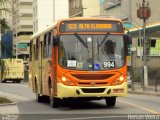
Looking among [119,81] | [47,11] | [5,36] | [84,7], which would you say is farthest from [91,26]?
[47,11]

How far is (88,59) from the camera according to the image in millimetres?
21516

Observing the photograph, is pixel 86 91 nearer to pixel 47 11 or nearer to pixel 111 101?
pixel 111 101

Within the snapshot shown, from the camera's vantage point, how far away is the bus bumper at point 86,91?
21.2 metres

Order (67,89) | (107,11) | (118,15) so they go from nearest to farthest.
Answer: (67,89)
(118,15)
(107,11)

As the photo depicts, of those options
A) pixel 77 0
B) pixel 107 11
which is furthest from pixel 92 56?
pixel 77 0

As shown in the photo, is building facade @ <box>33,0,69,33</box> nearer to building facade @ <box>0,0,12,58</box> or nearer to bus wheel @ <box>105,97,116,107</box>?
building facade @ <box>0,0,12,58</box>

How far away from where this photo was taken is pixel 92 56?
21578 millimetres

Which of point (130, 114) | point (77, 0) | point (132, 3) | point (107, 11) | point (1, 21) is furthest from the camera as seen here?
point (77, 0)

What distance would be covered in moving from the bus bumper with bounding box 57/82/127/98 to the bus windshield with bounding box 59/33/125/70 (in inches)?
29.0

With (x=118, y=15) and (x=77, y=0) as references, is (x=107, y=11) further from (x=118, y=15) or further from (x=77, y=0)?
(x=77, y=0)

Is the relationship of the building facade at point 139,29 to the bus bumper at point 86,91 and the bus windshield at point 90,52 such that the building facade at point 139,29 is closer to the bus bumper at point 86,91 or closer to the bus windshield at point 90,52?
the bus windshield at point 90,52

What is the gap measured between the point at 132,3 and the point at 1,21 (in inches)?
1715

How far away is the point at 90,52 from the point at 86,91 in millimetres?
1459

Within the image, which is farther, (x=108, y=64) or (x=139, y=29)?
(x=139, y=29)
